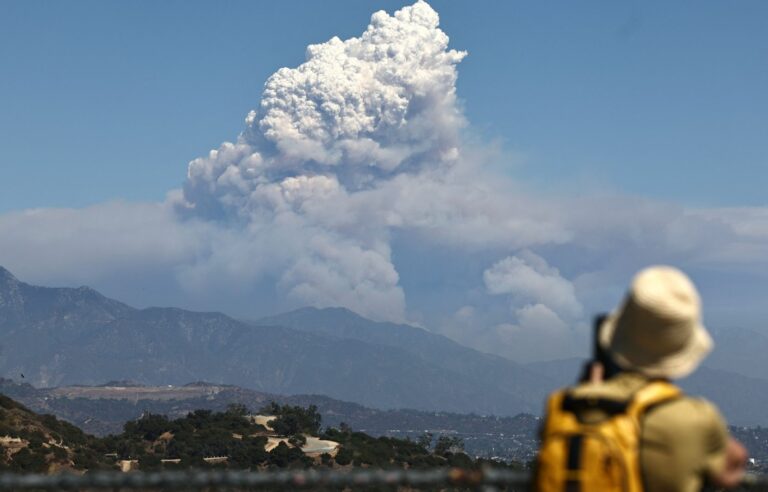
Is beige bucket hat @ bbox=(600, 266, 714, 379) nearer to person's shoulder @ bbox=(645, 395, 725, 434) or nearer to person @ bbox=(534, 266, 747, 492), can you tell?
person @ bbox=(534, 266, 747, 492)

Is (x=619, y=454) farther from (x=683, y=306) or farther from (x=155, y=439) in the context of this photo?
(x=155, y=439)

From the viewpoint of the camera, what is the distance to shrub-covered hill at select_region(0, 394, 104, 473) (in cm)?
8756

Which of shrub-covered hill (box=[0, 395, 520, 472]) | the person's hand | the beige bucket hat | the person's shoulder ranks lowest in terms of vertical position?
the person's hand

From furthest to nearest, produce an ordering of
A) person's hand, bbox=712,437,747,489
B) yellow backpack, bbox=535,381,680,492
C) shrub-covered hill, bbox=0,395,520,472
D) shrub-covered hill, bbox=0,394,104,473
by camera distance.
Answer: shrub-covered hill, bbox=0,395,520,472 < shrub-covered hill, bbox=0,394,104,473 < person's hand, bbox=712,437,747,489 < yellow backpack, bbox=535,381,680,492

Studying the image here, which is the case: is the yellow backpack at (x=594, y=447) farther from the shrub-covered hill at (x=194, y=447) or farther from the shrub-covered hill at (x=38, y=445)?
the shrub-covered hill at (x=194, y=447)

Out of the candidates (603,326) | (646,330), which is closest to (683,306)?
(646,330)

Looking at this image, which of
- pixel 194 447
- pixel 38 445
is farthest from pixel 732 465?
pixel 194 447

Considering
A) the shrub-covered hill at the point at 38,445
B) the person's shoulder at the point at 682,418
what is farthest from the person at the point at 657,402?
the shrub-covered hill at the point at 38,445

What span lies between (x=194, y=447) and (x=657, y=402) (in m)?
108

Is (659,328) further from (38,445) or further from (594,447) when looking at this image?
(38,445)

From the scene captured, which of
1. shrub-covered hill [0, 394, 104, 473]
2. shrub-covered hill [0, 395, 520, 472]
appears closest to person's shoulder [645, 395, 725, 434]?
shrub-covered hill [0, 394, 104, 473]

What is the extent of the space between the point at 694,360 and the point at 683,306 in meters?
0.26

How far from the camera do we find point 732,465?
150 inches

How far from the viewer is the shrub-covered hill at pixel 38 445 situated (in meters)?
87.6
